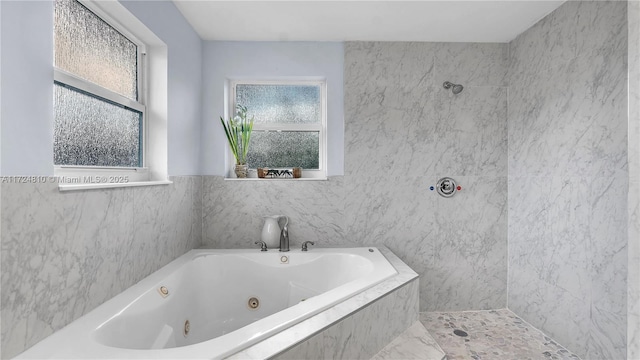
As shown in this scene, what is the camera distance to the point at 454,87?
2396 millimetres

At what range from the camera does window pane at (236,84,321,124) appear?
2551 millimetres

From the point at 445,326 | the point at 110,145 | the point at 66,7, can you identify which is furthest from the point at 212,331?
the point at 66,7

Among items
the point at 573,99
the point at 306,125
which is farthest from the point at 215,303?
the point at 573,99

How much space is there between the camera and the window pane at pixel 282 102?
2.55 meters

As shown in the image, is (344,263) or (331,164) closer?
(344,263)

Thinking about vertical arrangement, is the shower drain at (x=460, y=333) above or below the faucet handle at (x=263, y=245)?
below

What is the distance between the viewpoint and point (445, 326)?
221 cm

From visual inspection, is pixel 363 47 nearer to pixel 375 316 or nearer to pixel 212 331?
pixel 375 316

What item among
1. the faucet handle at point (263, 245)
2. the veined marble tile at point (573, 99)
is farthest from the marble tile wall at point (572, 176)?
the faucet handle at point (263, 245)

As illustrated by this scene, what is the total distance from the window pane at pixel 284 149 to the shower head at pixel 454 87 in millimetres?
1093

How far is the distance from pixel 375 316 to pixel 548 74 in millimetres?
1932

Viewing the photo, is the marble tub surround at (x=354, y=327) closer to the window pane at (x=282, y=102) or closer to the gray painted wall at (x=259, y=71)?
the gray painted wall at (x=259, y=71)

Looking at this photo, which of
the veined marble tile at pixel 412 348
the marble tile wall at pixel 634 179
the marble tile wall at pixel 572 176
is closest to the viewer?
the marble tile wall at pixel 634 179

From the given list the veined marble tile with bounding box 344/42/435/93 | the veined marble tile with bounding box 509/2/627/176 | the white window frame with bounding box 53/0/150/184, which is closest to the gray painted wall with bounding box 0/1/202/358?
the white window frame with bounding box 53/0/150/184
